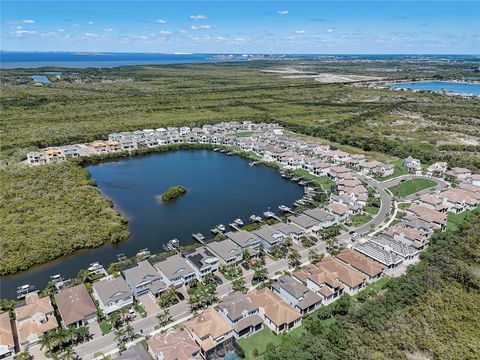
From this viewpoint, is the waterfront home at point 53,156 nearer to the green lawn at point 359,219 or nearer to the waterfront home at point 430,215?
the green lawn at point 359,219

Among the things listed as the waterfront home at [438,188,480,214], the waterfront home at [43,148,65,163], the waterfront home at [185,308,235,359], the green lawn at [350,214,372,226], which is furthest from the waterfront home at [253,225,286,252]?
the waterfront home at [43,148,65,163]

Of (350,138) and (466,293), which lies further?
(350,138)

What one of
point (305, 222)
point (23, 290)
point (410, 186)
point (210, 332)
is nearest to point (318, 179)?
point (410, 186)

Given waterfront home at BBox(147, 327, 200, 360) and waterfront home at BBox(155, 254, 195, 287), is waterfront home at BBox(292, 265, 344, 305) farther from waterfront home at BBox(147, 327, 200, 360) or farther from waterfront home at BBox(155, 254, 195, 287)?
waterfront home at BBox(147, 327, 200, 360)

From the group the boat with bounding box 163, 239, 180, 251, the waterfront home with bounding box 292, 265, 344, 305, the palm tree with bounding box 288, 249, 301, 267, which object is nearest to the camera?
the waterfront home with bounding box 292, 265, 344, 305

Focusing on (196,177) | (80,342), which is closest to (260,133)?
(196,177)

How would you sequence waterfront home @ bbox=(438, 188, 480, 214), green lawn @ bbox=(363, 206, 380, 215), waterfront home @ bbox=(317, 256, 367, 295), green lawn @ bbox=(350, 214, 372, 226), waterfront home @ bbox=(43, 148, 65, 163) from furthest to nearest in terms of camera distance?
waterfront home @ bbox=(43, 148, 65, 163)
waterfront home @ bbox=(438, 188, 480, 214)
green lawn @ bbox=(363, 206, 380, 215)
green lawn @ bbox=(350, 214, 372, 226)
waterfront home @ bbox=(317, 256, 367, 295)

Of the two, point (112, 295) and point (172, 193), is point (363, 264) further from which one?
point (172, 193)

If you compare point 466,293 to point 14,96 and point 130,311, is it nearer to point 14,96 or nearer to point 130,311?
point 130,311
